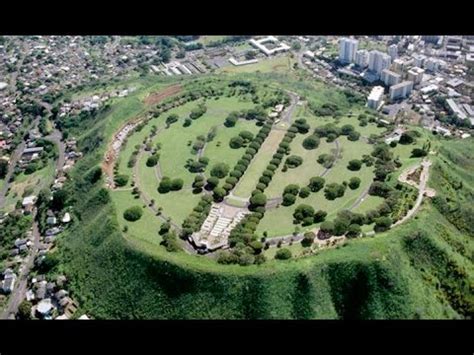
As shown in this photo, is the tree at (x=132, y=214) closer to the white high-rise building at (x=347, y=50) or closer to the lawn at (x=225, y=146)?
the lawn at (x=225, y=146)

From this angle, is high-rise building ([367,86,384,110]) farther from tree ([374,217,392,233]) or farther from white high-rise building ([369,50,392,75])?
tree ([374,217,392,233])

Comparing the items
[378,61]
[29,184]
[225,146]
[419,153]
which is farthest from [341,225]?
[378,61]

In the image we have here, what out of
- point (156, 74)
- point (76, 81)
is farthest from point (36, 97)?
point (156, 74)

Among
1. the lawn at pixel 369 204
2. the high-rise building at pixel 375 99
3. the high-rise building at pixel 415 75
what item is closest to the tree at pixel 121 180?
the lawn at pixel 369 204

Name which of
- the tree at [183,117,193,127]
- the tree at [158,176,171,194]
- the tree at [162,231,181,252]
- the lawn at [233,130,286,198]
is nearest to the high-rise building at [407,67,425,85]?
the lawn at [233,130,286,198]

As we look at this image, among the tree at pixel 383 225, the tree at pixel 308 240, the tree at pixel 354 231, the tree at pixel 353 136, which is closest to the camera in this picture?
the tree at pixel 383 225
